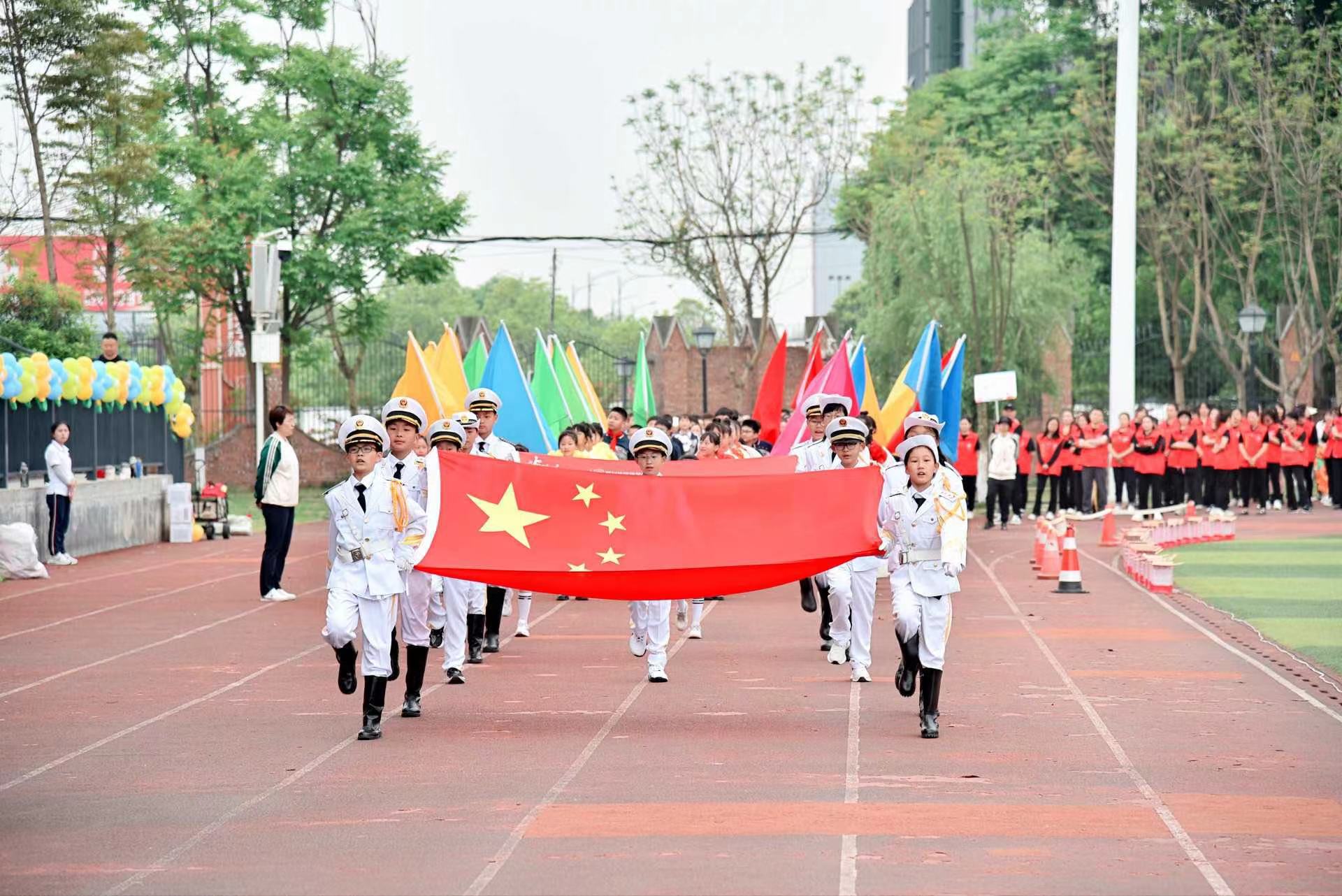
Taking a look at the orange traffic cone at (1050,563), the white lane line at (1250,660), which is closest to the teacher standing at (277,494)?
the orange traffic cone at (1050,563)

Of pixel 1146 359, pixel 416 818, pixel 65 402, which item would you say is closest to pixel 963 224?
pixel 1146 359

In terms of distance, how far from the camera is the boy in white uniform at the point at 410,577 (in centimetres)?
1149

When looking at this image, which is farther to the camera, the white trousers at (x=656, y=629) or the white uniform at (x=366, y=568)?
the white trousers at (x=656, y=629)

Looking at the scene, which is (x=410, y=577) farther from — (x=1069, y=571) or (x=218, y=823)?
(x=1069, y=571)

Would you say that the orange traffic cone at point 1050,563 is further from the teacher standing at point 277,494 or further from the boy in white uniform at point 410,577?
the boy in white uniform at point 410,577

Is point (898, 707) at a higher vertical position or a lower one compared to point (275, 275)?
lower

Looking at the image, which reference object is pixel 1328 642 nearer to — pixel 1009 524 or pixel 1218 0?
pixel 1009 524

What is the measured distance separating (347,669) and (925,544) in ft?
11.3

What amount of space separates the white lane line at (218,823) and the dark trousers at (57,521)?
Result: 44.7 feet

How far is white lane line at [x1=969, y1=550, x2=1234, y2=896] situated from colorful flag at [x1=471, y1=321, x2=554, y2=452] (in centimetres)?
655

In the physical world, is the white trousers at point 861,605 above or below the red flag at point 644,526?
below

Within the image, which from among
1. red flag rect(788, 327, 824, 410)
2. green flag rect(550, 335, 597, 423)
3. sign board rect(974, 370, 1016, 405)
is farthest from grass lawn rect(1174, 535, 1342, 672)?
green flag rect(550, 335, 597, 423)

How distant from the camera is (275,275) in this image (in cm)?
2552

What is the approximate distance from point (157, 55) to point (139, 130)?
6.38 metres
